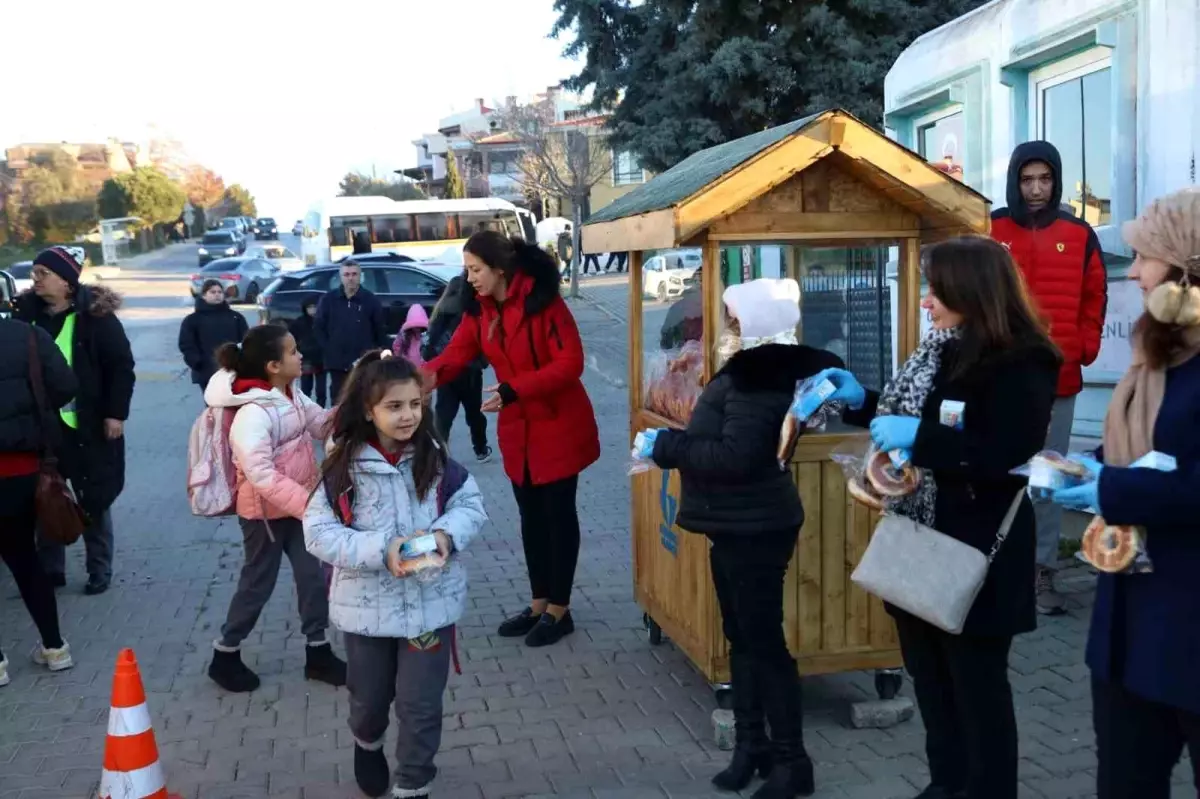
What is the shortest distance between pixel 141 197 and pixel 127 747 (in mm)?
79638

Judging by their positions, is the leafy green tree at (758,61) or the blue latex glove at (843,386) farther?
the leafy green tree at (758,61)

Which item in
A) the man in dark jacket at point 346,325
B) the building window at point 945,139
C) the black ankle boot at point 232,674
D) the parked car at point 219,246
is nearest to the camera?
the black ankle boot at point 232,674

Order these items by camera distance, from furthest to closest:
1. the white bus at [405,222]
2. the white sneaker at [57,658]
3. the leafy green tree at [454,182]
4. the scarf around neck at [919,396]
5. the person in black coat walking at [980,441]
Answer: the leafy green tree at [454,182] < the white bus at [405,222] < the white sneaker at [57,658] < the scarf around neck at [919,396] < the person in black coat walking at [980,441]

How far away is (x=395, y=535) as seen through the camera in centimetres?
363

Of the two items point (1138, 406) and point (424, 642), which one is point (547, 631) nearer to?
point (424, 642)

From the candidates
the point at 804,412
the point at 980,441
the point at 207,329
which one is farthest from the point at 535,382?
the point at 207,329

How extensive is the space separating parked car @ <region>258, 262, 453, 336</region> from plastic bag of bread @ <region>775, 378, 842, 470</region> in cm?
1636

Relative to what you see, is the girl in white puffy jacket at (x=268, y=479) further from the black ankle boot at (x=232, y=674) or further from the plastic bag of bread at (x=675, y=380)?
the plastic bag of bread at (x=675, y=380)

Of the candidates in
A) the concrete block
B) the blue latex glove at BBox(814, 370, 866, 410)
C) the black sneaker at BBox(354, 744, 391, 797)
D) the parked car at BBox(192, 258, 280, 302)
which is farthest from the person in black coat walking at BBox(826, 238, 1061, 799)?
the parked car at BBox(192, 258, 280, 302)

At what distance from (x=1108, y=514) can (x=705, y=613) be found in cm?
216

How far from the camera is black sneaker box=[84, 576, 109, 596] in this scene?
6625mm

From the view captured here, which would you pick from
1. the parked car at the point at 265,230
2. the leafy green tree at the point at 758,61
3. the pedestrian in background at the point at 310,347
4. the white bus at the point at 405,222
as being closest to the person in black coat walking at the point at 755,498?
the pedestrian in background at the point at 310,347

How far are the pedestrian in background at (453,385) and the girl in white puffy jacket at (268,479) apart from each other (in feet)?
10.9

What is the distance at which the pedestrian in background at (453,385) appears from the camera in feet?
27.8
